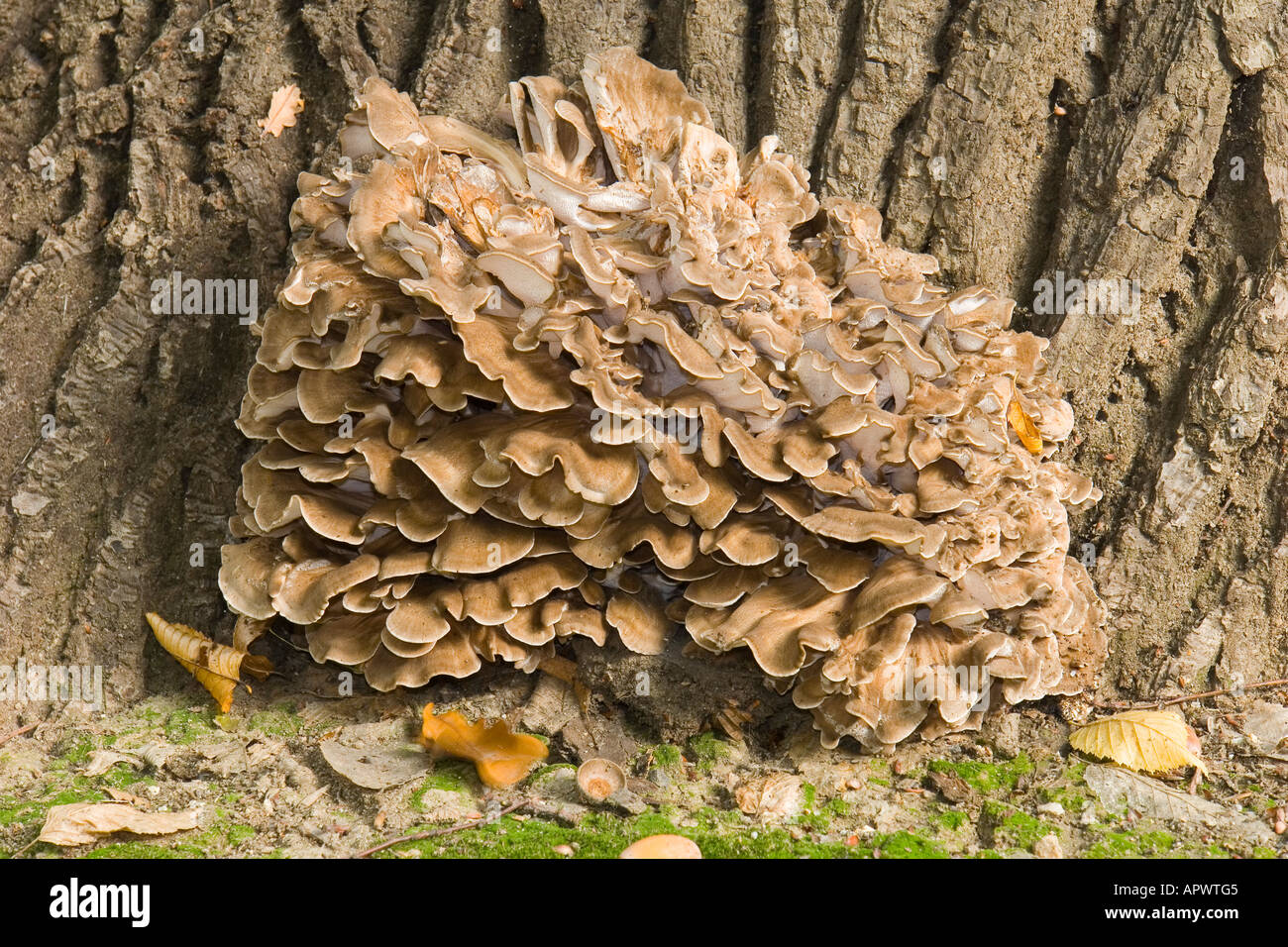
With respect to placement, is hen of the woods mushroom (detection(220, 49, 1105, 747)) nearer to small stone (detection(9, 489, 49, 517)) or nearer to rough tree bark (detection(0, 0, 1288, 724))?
rough tree bark (detection(0, 0, 1288, 724))

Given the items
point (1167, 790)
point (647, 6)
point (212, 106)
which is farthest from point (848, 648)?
point (212, 106)

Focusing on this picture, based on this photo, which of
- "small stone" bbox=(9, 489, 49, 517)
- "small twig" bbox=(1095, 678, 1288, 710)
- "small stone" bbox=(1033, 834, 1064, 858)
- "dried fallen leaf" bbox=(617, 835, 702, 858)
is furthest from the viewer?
"small stone" bbox=(9, 489, 49, 517)

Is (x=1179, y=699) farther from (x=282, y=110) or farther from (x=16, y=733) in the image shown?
(x=16, y=733)

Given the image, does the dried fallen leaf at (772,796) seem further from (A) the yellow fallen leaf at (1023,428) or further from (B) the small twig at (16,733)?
(B) the small twig at (16,733)

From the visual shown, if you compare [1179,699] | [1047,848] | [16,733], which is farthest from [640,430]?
[16,733]

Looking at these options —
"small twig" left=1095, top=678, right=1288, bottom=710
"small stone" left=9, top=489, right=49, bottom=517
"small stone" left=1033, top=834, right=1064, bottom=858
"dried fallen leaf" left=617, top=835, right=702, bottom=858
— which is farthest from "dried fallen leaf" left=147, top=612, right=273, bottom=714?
"small twig" left=1095, top=678, right=1288, bottom=710

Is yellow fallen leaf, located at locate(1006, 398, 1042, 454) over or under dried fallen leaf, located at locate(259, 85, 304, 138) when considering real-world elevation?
under
